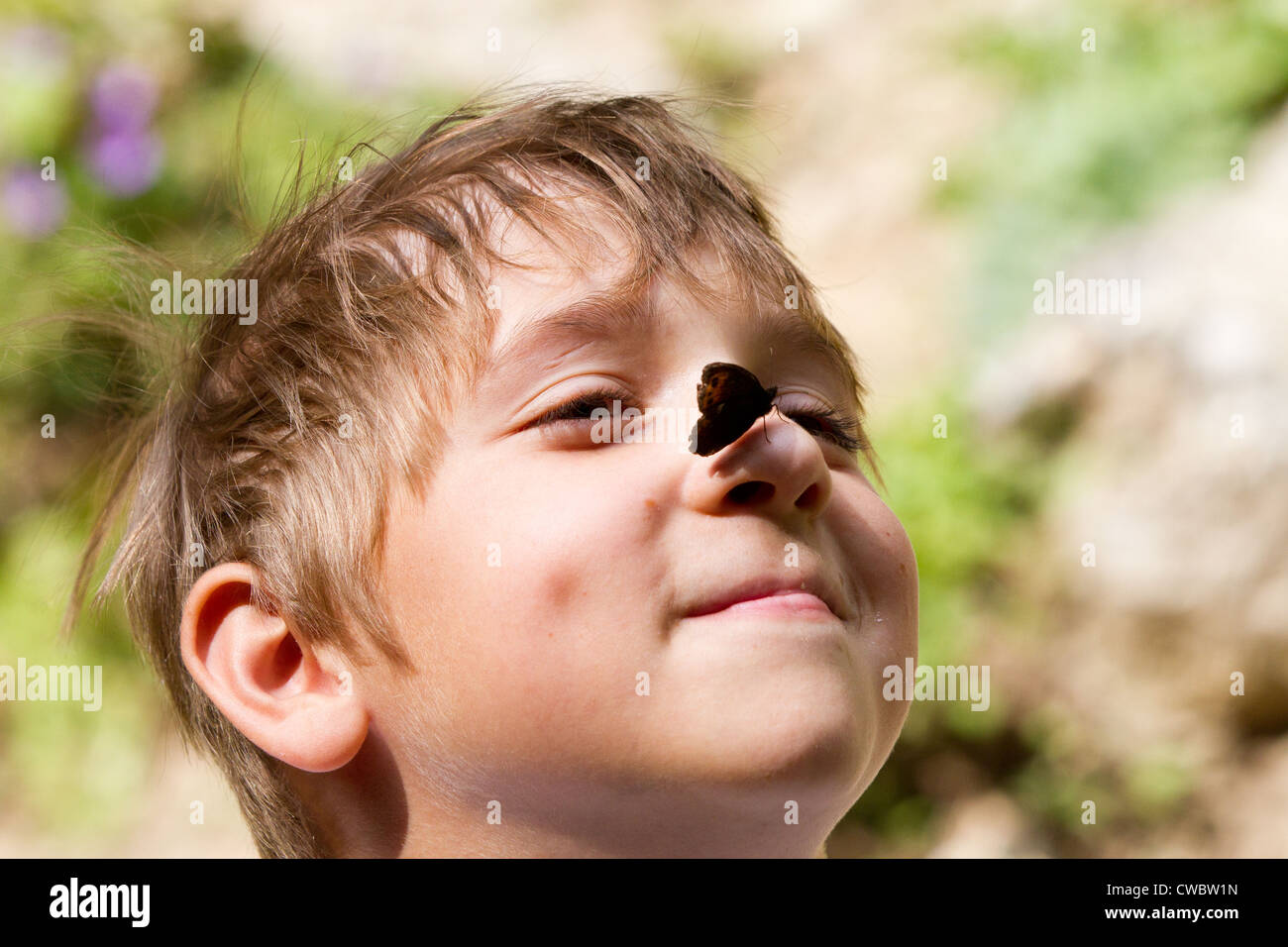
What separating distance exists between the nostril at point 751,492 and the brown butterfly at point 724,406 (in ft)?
0.20

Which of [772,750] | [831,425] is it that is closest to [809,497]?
[831,425]

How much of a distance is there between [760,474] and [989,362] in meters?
3.56

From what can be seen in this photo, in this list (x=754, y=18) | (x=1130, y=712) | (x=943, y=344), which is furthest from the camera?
(x=754, y=18)

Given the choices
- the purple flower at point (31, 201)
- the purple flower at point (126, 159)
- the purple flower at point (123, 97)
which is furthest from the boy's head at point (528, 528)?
the purple flower at point (123, 97)

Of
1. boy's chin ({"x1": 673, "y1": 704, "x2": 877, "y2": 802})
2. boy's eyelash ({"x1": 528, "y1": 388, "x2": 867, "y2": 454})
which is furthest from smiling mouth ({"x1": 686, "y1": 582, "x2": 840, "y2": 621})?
boy's eyelash ({"x1": 528, "y1": 388, "x2": 867, "y2": 454})

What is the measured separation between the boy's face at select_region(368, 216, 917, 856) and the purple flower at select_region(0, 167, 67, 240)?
13.1ft

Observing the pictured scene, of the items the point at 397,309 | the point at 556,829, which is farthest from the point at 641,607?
the point at 397,309

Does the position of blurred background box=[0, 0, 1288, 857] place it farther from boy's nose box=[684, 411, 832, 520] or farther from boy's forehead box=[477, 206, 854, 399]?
boy's nose box=[684, 411, 832, 520]

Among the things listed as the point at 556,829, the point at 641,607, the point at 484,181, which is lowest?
the point at 556,829

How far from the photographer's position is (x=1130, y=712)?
13.3 feet

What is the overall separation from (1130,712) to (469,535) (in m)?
3.29

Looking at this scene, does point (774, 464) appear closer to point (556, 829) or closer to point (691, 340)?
point (691, 340)

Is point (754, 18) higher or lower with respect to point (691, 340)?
higher

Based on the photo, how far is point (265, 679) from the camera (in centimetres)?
157
